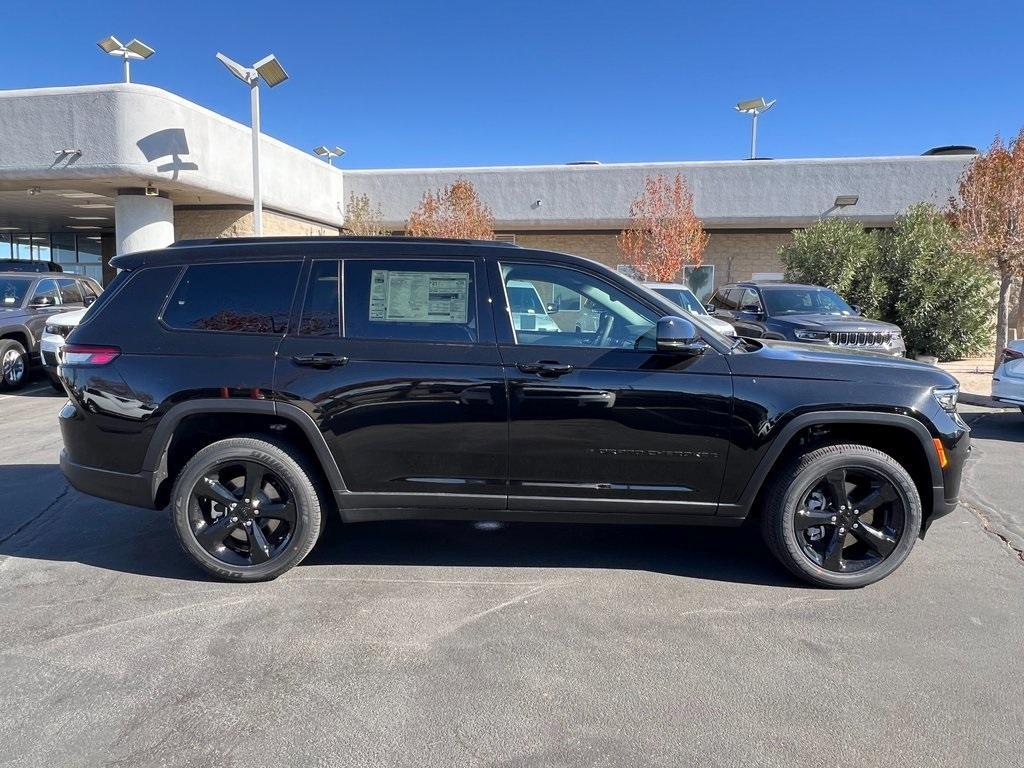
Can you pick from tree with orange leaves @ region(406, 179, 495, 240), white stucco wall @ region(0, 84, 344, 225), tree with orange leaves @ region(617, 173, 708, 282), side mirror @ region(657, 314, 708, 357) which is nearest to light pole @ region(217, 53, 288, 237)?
white stucco wall @ region(0, 84, 344, 225)

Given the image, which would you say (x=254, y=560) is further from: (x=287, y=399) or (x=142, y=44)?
(x=142, y=44)

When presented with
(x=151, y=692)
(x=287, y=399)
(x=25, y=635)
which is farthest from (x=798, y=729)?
(x=25, y=635)

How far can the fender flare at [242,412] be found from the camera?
145 inches

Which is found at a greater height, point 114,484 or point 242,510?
point 114,484

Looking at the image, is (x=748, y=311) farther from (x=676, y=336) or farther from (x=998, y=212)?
(x=676, y=336)

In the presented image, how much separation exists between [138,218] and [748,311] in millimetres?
13230

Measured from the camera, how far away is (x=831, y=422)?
12.1ft

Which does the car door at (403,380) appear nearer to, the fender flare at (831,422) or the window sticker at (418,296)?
the window sticker at (418,296)

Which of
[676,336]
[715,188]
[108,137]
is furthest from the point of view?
[715,188]

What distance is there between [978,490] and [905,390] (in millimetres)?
2831

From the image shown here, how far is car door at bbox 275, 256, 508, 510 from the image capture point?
145 inches

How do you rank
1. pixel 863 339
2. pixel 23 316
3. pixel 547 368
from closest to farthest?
pixel 547 368
pixel 23 316
pixel 863 339

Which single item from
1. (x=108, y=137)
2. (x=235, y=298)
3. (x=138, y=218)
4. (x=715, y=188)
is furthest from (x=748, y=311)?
(x=138, y=218)

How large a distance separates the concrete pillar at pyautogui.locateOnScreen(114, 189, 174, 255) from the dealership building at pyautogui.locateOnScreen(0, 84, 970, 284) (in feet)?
0.08
